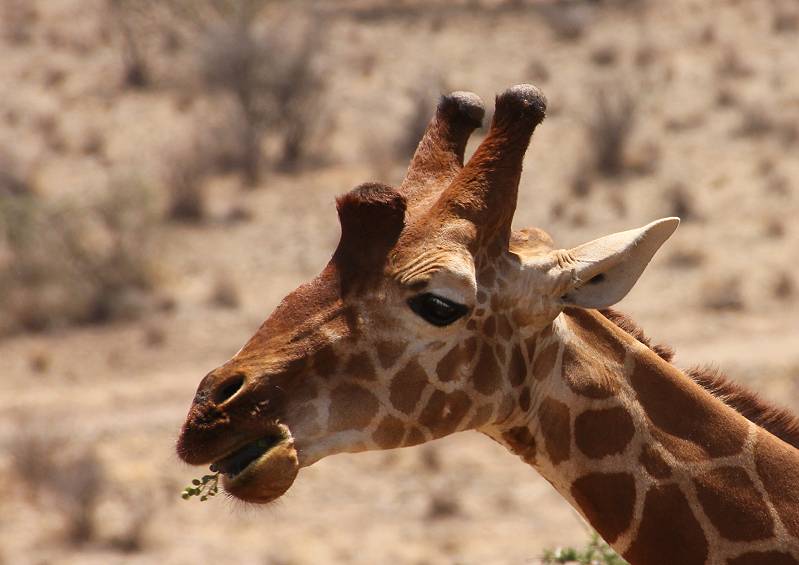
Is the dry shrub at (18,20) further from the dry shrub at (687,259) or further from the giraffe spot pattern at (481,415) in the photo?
the giraffe spot pattern at (481,415)

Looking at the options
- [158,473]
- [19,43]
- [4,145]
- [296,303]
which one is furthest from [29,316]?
[19,43]

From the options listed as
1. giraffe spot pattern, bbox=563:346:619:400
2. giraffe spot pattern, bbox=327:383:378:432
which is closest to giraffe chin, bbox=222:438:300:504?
giraffe spot pattern, bbox=327:383:378:432

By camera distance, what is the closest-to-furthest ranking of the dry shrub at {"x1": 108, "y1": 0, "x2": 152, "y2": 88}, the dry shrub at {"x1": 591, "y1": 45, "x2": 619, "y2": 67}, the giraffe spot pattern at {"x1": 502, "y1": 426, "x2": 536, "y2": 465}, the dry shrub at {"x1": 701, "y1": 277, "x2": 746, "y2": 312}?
the giraffe spot pattern at {"x1": 502, "y1": 426, "x2": 536, "y2": 465} → the dry shrub at {"x1": 701, "y1": 277, "x2": 746, "y2": 312} → the dry shrub at {"x1": 591, "y1": 45, "x2": 619, "y2": 67} → the dry shrub at {"x1": 108, "y1": 0, "x2": 152, "y2": 88}

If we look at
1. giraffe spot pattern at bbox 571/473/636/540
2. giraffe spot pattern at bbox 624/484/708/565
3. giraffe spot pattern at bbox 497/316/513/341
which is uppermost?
giraffe spot pattern at bbox 497/316/513/341

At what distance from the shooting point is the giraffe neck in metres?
4.62

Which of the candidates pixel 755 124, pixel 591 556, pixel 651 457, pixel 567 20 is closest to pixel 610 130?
pixel 755 124

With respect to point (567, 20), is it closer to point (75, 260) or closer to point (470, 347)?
point (75, 260)

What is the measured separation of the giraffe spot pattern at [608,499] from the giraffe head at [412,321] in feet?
1.35

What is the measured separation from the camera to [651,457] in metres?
4.66

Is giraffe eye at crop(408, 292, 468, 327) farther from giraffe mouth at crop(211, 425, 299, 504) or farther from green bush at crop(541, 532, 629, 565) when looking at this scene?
green bush at crop(541, 532, 629, 565)

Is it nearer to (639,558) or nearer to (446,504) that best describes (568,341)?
(639,558)

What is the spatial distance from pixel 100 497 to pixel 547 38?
22126mm

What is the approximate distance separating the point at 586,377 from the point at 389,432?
2.54 ft

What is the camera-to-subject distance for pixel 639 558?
4684 millimetres
